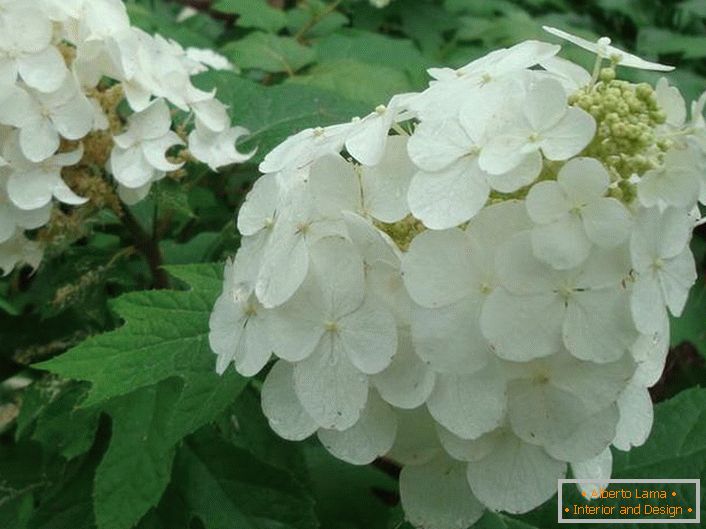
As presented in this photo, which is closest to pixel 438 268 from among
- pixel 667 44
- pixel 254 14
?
pixel 254 14

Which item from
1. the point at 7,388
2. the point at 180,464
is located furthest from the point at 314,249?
the point at 7,388

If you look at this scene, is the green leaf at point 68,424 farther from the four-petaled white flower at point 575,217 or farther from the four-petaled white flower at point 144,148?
the four-petaled white flower at point 575,217

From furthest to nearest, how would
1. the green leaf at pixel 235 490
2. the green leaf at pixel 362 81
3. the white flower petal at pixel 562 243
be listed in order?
the green leaf at pixel 362 81
the green leaf at pixel 235 490
the white flower petal at pixel 562 243

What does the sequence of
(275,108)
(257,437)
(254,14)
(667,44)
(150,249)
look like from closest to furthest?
1. (257,437)
2. (150,249)
3. (275,108)
4. (254,14)
5. (667,44)

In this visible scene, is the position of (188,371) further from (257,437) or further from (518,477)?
(518,477)

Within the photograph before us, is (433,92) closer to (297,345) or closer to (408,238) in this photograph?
(408,238)

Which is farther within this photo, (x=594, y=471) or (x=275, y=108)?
(x=275, y=108)

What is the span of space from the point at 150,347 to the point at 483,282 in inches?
24.6

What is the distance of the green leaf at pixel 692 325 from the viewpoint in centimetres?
242

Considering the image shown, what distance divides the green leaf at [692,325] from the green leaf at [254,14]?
5.00 ft

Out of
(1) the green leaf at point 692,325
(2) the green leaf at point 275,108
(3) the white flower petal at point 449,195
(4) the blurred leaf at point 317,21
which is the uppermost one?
(3) the white flower petal at point 449,195

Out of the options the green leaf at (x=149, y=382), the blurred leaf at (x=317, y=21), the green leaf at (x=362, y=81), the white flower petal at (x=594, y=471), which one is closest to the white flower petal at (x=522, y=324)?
the white flower petal at (x=594, y=471)

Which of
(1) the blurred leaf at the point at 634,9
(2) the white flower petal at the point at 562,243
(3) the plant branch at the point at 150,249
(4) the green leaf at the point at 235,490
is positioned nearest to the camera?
(2) the white flower petal at the point at 562,243

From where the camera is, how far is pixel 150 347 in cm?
146
